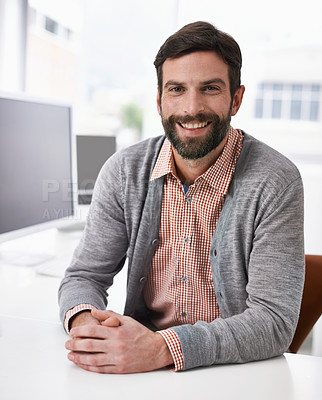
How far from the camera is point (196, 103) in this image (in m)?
1.25

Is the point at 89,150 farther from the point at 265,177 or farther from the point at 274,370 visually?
the point at 274,370

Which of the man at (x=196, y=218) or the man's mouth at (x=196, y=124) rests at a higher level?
the man's mouth at (x=196, y=124)

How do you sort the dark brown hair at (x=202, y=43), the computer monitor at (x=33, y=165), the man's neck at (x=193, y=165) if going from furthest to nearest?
the computer monitor at (x=33, y=165), the man's neck at (x=193, y=165), the dark brown hair at (x=202, y=43)

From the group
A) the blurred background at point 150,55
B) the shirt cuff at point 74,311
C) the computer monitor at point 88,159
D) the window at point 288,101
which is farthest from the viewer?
the window at point 288,101

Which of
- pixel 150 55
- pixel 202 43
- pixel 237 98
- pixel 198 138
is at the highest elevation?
pixel 150 55

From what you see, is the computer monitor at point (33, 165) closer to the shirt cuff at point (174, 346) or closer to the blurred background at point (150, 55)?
the shirt cuff at point (174, 346)

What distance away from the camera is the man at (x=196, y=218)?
110 centimetres

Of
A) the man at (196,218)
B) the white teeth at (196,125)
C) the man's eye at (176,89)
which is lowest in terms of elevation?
the man at (196,218)

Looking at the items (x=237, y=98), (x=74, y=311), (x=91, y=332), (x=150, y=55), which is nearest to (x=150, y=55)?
(x=150, y=55)

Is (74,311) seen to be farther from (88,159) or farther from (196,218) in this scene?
(88,159)

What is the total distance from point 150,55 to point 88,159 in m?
1.24

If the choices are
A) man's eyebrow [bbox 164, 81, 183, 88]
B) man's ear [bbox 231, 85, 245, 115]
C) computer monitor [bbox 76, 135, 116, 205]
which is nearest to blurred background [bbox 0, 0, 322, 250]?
computer monitor [bbox 76, 135, 116, 205]

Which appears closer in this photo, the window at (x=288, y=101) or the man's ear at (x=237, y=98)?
the man's ear at (x=237, y=98)

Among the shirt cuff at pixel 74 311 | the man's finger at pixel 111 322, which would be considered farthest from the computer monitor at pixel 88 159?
the man's finger at pixel 111 322
